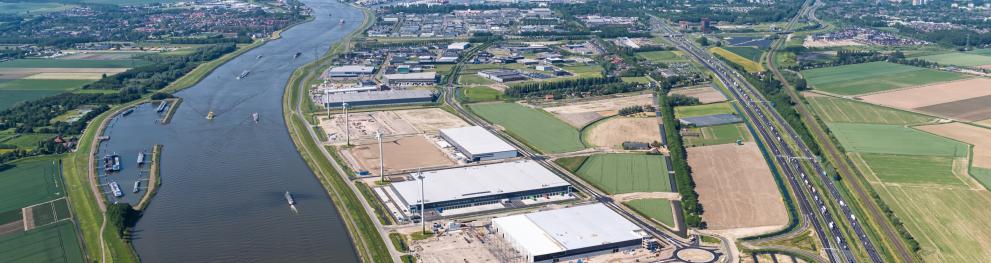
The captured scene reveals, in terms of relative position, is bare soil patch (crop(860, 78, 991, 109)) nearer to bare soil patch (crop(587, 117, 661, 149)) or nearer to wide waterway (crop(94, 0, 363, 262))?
bare soil patch (crop(587, 117, 661, 149))

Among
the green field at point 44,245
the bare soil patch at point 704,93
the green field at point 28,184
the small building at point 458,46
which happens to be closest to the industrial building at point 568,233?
the green field at point 44,245

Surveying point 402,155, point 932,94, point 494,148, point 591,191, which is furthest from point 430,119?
point 932,94

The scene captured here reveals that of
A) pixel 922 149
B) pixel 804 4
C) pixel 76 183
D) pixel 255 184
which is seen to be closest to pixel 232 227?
pixel 255 184

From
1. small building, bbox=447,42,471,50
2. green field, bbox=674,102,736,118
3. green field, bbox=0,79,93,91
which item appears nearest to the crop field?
green field, bbox=674,102,736,118

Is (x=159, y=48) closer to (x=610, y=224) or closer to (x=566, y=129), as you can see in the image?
(x=566, y=129)

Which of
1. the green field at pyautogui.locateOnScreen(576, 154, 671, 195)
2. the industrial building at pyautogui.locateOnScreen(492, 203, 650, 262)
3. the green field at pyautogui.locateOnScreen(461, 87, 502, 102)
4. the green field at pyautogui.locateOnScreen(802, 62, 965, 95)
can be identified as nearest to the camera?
the industrial building at pyautogui.locateOnScreen(492, 203, 650, 262)

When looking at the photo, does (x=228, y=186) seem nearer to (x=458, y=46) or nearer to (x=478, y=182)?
(x=478, y=182)
